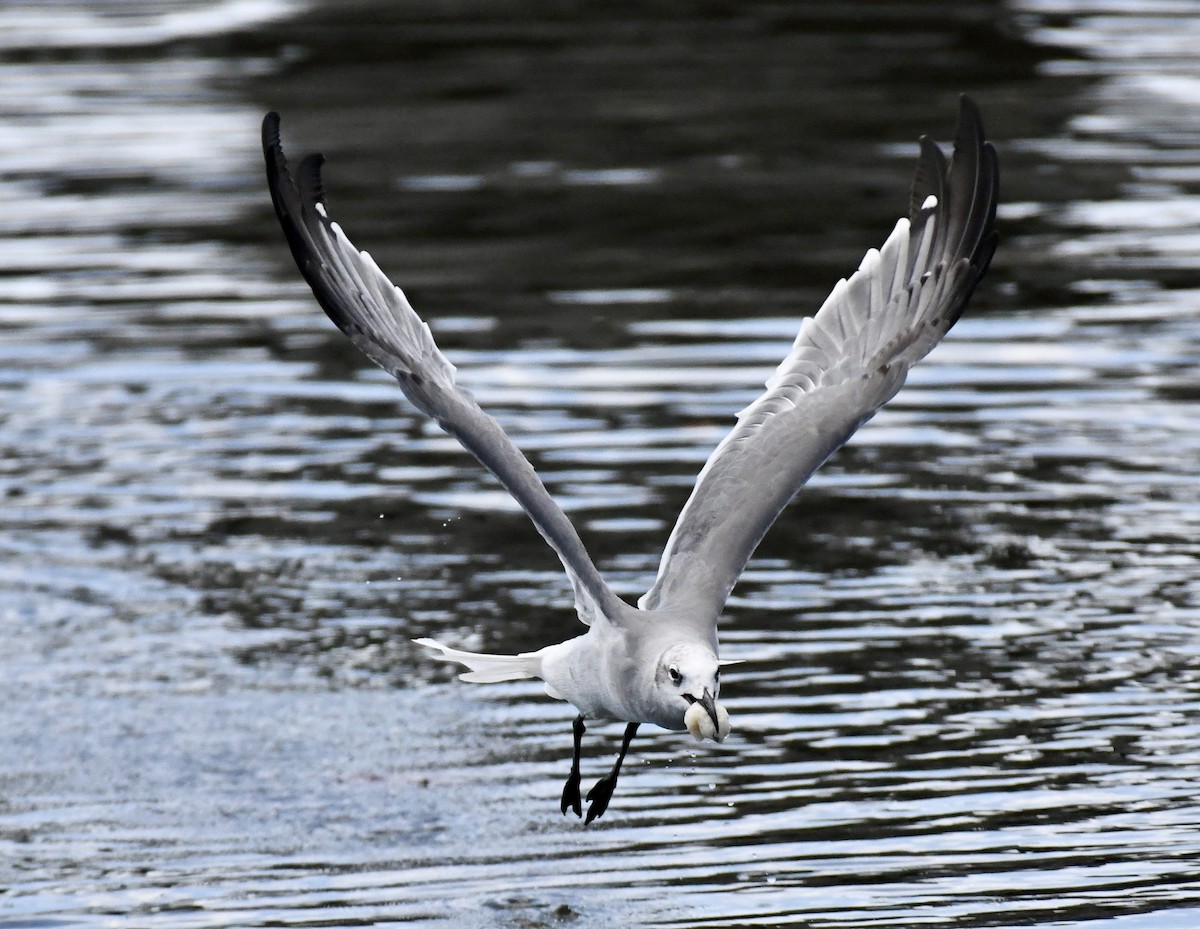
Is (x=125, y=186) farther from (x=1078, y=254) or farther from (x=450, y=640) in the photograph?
(x=450, y=640)

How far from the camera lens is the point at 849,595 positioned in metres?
10.8

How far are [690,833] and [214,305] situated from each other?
819cm

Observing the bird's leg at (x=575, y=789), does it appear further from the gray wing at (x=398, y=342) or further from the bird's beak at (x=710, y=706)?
the bird's beak at (x=710, y=706)

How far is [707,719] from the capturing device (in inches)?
263

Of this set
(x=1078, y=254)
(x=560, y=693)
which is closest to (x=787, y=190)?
(x=1078, y=254)

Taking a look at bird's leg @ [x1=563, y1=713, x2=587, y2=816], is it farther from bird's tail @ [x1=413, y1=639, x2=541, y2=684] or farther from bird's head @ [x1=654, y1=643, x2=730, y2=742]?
bird's head @ [x1=654, y1=643, x2=730, y2=742]

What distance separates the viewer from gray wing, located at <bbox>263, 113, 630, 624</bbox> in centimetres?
738

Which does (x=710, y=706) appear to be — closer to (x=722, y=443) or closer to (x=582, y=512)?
(x=722, y=443)

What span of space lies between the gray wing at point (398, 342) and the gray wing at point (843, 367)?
45cm

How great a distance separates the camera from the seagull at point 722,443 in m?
7.38

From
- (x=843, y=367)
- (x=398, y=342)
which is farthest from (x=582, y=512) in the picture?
(x=398, y=342)

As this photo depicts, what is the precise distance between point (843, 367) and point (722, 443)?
632 mm

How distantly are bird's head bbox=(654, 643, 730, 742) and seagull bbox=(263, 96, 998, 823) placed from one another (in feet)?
0.04

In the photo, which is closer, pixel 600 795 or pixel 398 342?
pixel 398 342
